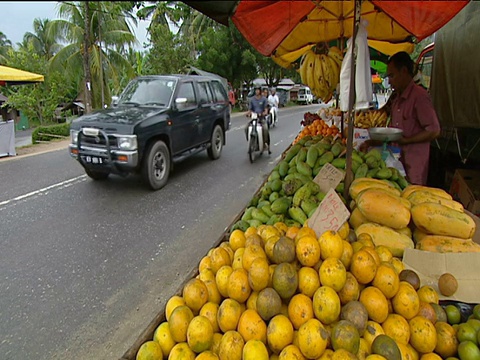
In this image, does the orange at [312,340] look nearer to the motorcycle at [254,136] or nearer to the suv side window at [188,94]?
the suv side window at [188,94]

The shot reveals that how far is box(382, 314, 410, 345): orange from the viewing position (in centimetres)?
153

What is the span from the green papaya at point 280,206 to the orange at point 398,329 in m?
1.29

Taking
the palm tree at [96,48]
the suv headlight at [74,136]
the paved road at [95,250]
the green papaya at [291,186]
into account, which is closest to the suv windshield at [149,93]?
the suv headlight at [74,136]

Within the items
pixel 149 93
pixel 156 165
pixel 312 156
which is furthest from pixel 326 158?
pixel 149 93

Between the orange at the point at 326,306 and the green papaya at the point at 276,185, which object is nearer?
the orange at the point at 326,306

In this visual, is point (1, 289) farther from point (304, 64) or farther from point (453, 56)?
point (453, 56)

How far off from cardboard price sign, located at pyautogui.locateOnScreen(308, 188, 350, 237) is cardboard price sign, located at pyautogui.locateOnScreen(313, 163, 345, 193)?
762mm

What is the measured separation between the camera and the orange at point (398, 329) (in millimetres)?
1531

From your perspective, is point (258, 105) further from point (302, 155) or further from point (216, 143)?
point (302, 155)

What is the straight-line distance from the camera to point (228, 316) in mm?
1541

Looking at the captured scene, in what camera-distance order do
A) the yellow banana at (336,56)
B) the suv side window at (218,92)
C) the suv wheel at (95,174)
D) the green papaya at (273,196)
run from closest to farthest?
the green papaya at (273,196) → the yellow banana at (336,56) → the suv wheel at (95,174) → the suv side window at (218,92)

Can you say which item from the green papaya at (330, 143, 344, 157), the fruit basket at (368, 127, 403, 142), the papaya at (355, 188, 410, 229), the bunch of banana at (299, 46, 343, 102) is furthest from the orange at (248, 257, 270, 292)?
the bunch of banana at (299, 46, 343, 102)

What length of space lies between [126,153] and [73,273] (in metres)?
2.57

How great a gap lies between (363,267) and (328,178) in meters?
1.34
